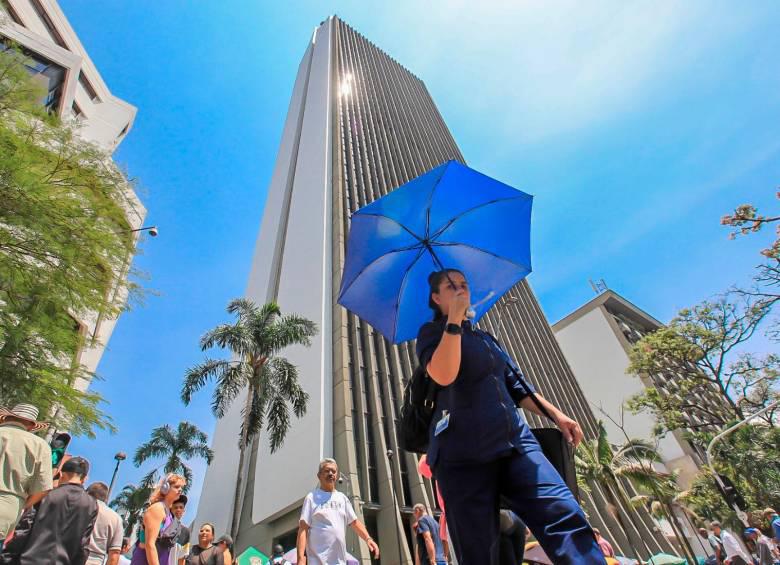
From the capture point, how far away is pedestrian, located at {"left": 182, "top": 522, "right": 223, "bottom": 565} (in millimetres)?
5535

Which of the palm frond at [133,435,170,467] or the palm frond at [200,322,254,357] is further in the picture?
the palm frond at [133,435,170,467]

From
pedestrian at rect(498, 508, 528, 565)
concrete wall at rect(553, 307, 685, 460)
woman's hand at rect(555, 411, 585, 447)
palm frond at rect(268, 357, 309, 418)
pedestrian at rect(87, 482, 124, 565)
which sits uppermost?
concrete wall at rect(553, 307, 685, 460)

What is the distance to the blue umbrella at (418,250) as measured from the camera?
2738 millimetres

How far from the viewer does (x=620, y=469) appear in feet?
74.8

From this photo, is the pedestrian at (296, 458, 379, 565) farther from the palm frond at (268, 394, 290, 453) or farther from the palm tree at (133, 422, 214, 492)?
the palm tree at (133, 422, 214, 492)

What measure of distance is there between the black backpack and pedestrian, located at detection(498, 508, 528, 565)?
1.56ft

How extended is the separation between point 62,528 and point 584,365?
55.0m

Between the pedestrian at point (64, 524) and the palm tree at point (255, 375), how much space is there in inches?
549

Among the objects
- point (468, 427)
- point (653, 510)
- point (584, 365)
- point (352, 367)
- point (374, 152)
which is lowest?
point (468, 427)

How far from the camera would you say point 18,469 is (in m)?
3.59

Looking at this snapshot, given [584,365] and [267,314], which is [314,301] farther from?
[584,365]

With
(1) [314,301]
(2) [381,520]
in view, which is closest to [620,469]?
(2) [381,520]

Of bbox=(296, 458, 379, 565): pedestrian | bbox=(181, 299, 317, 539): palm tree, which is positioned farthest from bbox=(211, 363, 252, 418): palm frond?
bbox=(296, 458, 379, 565): pedestrian

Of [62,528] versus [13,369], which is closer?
[62,528]
